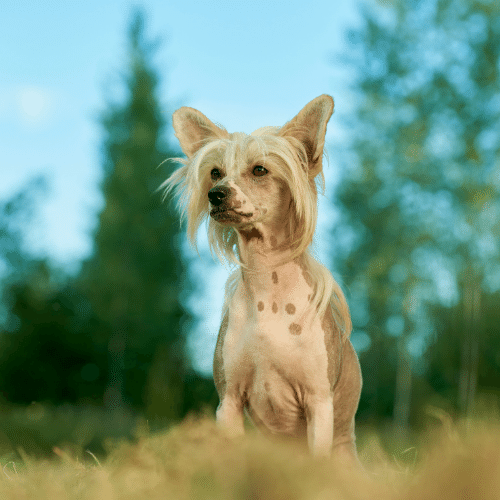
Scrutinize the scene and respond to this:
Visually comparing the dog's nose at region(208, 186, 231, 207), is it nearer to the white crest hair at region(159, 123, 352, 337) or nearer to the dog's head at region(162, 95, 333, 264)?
the dog's head at region(162, 95, 333, 264)

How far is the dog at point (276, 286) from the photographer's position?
9.52 ft

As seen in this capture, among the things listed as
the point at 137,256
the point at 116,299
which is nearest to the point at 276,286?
the point at 116,299

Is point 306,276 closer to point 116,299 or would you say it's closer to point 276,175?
point 276,175

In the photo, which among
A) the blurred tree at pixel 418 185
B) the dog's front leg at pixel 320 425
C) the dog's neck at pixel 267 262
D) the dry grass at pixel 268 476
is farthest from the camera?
the blurred tree at pixel 418 185

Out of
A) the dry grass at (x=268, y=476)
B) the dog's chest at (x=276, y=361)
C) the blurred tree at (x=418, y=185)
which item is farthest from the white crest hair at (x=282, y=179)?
the blurred tree at (x=418, y=185)

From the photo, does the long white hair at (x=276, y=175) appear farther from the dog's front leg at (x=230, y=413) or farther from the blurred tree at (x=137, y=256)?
the blurred tree at (x=137, y=256)

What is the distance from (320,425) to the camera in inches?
113

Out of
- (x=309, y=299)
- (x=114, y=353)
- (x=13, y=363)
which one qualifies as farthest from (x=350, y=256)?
(x=309, y=299)

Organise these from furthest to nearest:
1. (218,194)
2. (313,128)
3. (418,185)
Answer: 1. (418,185)
2. (313,128)
3. (218,194)

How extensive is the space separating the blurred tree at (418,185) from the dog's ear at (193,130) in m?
8.97

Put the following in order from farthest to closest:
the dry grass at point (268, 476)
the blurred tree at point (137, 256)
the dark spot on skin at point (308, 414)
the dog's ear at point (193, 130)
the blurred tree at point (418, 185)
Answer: the blurred tree at point (137, 256) < the blurred tree at point (418, 185) < the dog's ear at point (193, 130) < the dark spot on skin at point (308, 414) < the dry grass at point (268, 476)

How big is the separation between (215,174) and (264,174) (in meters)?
0.30

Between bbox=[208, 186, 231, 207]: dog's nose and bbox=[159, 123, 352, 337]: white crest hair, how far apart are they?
183mm

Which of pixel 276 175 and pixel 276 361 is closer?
pixel 276 361
